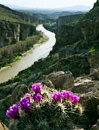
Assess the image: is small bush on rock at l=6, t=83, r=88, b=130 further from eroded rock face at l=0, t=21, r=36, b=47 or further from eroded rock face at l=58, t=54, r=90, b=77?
eroded rock face at l=0, t=21, r=36, b=47

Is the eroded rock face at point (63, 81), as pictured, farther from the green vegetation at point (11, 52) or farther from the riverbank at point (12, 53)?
the green vegetation at point (11, 52)

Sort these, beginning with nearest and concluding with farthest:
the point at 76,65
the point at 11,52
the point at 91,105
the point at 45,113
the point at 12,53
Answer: the point at 45,113 < the point at 91,105 < the point at 76,65 < the point at 11,52 < the point at 12,53

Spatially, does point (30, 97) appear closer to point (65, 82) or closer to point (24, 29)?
point (65, 82)

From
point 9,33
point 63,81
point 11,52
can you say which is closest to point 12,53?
point 11,52

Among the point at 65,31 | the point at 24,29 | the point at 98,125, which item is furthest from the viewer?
the point at 24,29

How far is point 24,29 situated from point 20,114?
122476 millimetres

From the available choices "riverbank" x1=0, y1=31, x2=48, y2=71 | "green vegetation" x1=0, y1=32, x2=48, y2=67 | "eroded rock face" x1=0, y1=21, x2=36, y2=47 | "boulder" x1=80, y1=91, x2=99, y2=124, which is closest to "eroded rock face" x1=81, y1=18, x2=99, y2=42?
"boulder" x1=80, y1=91, x2=99, y2=124

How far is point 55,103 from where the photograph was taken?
4898 millimetres

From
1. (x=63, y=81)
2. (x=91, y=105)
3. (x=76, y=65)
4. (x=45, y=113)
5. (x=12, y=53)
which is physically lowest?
(x=12, y=53)

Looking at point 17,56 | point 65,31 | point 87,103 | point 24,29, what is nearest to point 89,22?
point 65,31

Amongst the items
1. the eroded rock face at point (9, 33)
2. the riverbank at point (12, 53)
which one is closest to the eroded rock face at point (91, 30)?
the riverbank at point (12, 53)

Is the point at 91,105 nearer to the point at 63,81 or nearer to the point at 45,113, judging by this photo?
the point at 45,113

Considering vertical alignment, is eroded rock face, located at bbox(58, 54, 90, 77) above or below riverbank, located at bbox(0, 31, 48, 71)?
above

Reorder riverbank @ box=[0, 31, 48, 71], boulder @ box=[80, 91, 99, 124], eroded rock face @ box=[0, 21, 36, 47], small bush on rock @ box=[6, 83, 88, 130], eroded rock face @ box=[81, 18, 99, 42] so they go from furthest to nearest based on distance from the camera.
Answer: eroded rock face @ box=[0, 21, 36, 47]
riverbank @ box=[0, 31, 48, 71]
eroded rock face @ box=[81, 18, 99, 42]
boulder @ box=[80, 91, 99, 124]
small bush on rock @ box=[6, 83, 88, 130]
